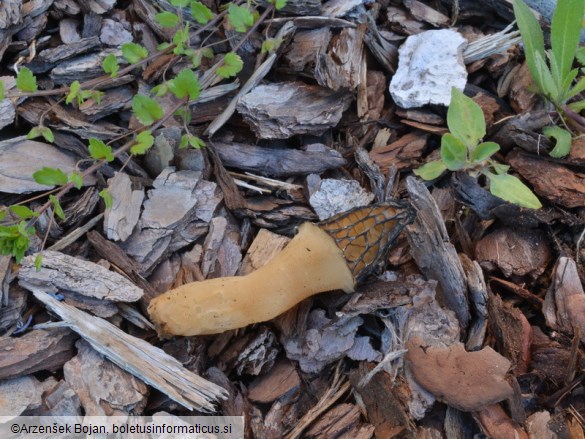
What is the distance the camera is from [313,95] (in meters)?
2.21

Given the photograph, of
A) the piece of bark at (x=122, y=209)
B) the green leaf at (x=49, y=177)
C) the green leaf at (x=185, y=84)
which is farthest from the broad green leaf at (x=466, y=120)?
the green leaf at (x=49, y=177)

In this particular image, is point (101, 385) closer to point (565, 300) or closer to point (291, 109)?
point (291, 109)

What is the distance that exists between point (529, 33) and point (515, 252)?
2.55 ft

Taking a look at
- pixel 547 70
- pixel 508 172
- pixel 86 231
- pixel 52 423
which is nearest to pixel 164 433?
pixel 52 423

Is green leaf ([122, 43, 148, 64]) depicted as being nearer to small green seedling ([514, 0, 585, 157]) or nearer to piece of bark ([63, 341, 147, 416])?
piece of bark ([63, 341, 147, 416])

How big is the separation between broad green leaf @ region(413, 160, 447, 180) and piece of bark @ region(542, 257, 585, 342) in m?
0.49

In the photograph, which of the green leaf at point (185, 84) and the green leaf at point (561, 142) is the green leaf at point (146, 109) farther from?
the green leaf at point (561, 142)

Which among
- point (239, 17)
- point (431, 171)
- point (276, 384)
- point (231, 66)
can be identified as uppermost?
Answer: point (239, 17)

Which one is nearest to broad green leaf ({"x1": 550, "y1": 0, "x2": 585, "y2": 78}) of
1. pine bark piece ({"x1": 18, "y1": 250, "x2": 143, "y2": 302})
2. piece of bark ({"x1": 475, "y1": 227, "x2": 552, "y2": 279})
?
piece of bark ({"x1": 475, "y1": 227, "x2": 552, "y2": 279})

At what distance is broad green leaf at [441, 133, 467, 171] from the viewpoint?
6.68ft

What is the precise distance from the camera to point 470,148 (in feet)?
6.84

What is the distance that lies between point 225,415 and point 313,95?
3.71ft

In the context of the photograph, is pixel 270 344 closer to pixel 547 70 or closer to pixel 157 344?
pixel 157 344

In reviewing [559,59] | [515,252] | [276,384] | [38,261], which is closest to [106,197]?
[38,261]
